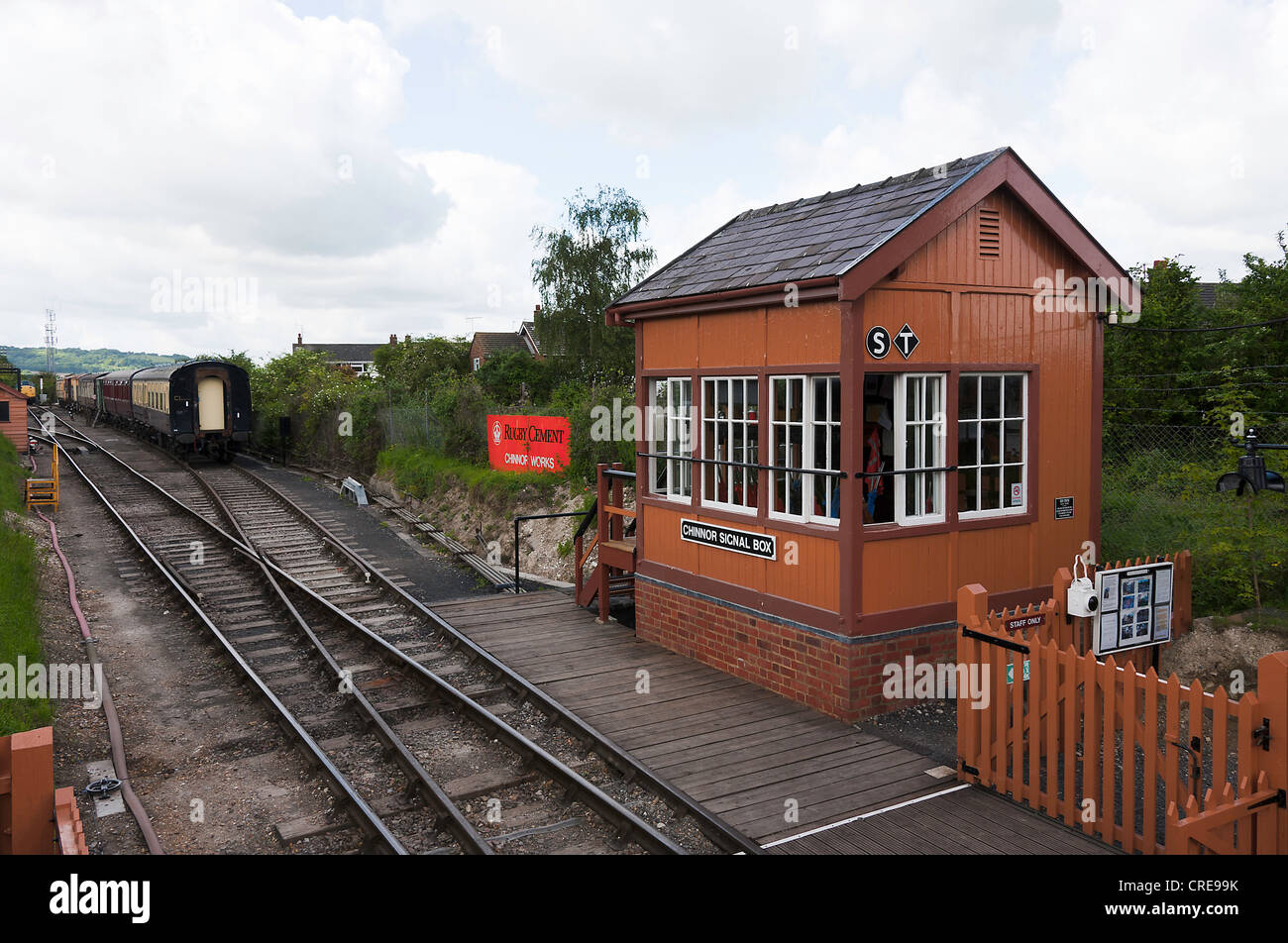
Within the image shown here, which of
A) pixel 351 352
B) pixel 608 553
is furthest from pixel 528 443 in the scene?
pixel 351 352

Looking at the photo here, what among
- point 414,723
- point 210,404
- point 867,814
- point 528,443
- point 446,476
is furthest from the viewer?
point 210,404

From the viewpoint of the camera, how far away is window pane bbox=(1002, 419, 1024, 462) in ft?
28.5

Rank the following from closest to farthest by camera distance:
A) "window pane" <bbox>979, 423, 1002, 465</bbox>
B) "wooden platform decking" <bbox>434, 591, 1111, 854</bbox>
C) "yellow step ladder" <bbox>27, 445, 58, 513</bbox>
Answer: "wooden platform decking" <bbox>434, 591, 1111, 854</bbox> < "window pane" <bbox>979, 423, 1002, 465</bbox> < "yellow step ladder" <bbox>27, 445, 58, 513</bbox>

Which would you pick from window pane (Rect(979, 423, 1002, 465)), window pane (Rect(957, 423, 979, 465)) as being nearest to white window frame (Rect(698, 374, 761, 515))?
window pane (Rect(957, 423, 979, 465))

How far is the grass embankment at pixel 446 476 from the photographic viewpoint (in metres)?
19.0

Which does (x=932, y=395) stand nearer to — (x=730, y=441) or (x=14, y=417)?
(x=730, y=441)

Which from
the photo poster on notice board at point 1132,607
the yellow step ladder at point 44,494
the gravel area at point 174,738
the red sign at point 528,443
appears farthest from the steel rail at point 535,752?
the yellow step ladder at point 44,494

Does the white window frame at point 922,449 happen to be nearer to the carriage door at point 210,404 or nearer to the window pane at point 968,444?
the window pane at point 968,444

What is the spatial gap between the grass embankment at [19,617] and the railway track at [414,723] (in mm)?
1908

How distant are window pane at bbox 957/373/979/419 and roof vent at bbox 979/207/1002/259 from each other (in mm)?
1122

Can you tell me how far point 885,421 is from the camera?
827 centimetres

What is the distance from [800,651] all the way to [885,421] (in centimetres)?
218

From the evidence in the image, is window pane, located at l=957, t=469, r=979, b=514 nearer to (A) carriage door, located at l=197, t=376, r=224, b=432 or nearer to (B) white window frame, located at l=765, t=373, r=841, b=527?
(B) white window frame, located at l=765, t=373, r=841, b=527
